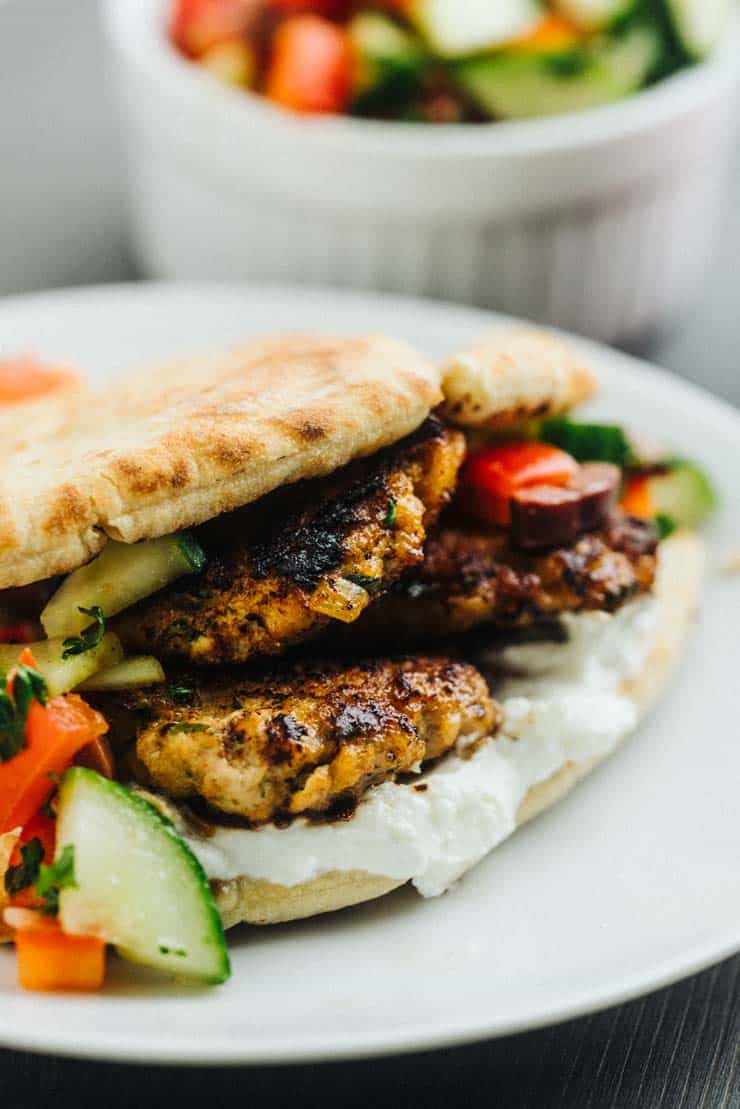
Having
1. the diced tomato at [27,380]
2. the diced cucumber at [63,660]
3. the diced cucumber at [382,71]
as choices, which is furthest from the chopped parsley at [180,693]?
the diced cucumber at [382,71]

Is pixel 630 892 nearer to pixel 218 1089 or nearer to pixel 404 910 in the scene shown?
pixel 404 910

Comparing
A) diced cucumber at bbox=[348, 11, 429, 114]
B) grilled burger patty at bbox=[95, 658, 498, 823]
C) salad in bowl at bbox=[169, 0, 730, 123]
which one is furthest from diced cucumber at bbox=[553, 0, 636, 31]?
grilled burger patty at bbox=[95, 658, 498, 823]

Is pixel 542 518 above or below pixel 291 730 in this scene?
above

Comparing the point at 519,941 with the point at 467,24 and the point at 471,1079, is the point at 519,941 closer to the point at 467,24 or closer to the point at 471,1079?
the point at 471,1079

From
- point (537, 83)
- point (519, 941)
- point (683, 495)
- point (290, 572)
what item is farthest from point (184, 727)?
point (537, 83)

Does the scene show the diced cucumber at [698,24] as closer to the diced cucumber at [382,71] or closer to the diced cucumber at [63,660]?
the diced cucumber at [382,71]

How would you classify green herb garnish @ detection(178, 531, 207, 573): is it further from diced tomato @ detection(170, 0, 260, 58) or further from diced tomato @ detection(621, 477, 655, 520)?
diced tomato @ detection(170, 0, 260, 58)
